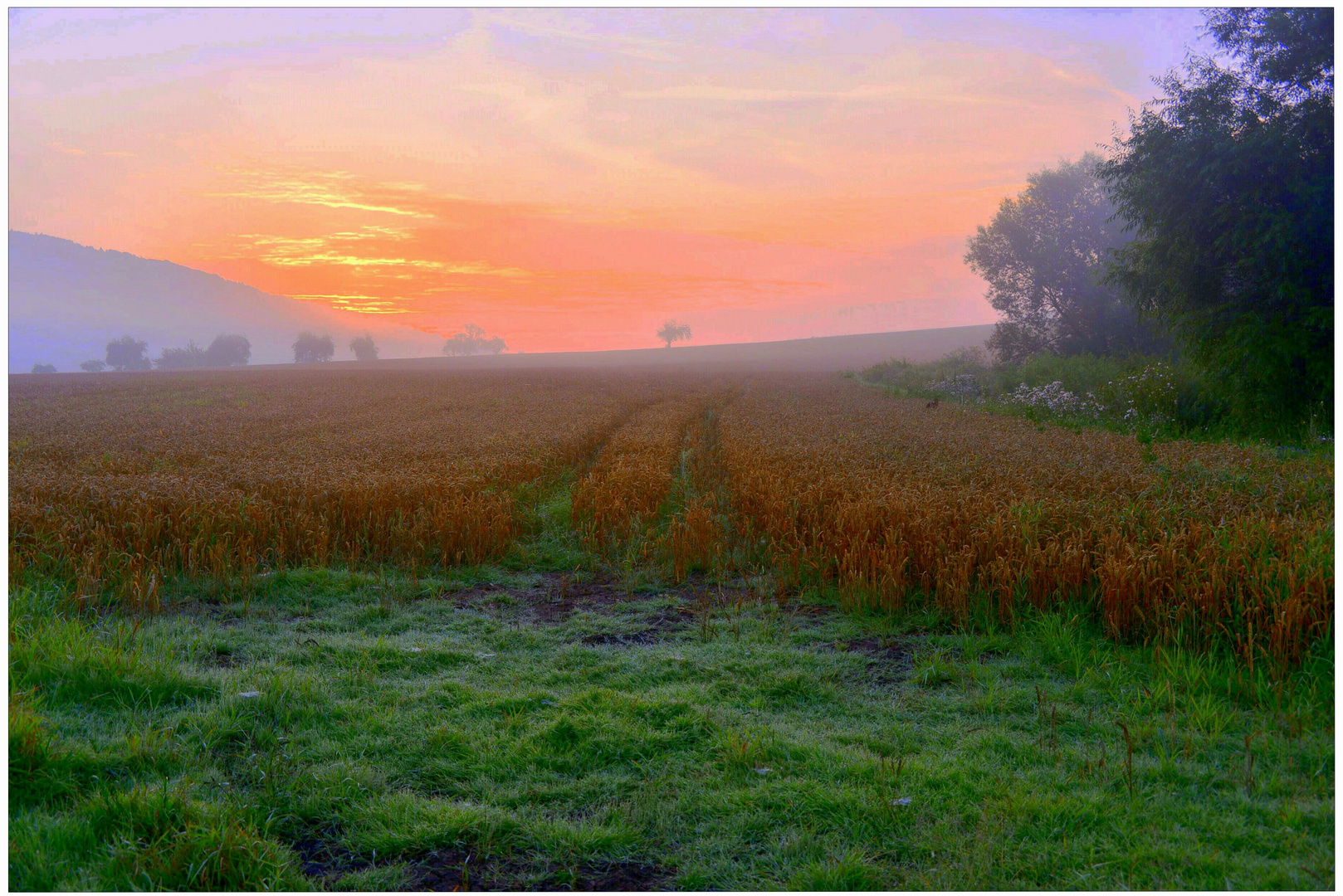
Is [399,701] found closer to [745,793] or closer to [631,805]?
[631,805]

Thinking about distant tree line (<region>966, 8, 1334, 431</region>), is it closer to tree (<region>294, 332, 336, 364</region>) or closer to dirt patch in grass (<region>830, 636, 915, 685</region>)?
dirt patch in grass (<region>830, 636, 915, 685</region>)

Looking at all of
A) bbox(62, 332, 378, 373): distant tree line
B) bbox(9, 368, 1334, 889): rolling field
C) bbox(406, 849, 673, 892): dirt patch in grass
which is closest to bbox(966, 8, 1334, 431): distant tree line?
bbox(9, 368, 1334, 889): rolling field

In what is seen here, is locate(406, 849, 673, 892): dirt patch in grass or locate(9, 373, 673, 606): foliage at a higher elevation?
locate(9, 373, 673, 606): foliage

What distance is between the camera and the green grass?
3484 millimetres

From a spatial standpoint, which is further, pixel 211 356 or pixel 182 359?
pixel 211 356

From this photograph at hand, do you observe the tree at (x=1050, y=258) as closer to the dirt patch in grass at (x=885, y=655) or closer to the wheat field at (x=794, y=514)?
the wheat field at (x=794, y=514)

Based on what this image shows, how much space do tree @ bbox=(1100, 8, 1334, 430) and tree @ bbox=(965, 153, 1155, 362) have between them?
26904 mm

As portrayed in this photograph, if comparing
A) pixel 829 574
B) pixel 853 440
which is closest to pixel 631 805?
pixel 829 574

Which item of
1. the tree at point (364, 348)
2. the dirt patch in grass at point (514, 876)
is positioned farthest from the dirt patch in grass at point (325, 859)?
the tree at point (364, 348)

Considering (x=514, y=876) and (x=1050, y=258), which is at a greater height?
(x=1050, y=258)

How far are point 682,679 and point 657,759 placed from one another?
1.34 metres

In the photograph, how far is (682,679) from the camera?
584 centimetres

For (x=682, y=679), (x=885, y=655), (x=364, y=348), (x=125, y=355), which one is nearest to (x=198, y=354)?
(x=125, y=355)

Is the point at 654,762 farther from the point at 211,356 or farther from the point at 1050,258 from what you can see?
the point at 211,356
